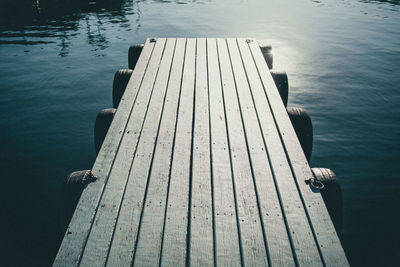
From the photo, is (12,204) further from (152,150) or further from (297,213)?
(297,213)

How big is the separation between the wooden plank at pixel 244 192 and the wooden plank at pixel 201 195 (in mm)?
325

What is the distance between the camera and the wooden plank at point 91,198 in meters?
2.47

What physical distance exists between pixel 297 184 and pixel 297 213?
0.44m

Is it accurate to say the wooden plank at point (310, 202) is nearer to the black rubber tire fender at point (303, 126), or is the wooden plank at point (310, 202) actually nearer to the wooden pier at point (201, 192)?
the wooden pier at point (201, 192)

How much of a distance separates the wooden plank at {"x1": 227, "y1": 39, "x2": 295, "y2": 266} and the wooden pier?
1cm

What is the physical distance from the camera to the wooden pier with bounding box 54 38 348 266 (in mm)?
2504

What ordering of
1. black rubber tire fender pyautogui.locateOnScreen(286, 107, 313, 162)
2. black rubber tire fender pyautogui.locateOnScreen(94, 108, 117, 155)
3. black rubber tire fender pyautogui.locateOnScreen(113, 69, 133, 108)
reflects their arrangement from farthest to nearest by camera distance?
1. black rubber tire fender pyautogui.locateOnScreen(113, 69, 133, 108)
2. black rubber tire fender pyautogui.locateOnScreen(286, 107, 313, 162)
3. black rubber tire fender pyautogui.locateOnScreen(94, 108, 117, 155)

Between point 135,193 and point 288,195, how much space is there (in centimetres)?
176

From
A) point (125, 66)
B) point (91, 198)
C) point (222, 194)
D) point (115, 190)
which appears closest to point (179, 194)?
point (222, 194)

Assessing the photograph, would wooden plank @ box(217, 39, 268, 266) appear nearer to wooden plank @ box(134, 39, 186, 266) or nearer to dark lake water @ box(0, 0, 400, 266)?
wooden plank @ box(134, 39, 186, 266)

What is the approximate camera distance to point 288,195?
3.08 meters

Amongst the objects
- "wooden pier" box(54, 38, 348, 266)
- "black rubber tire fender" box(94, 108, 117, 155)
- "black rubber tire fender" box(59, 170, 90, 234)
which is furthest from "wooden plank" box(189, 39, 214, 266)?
"black rubber tire fender" box(94, 108, 117, 155)

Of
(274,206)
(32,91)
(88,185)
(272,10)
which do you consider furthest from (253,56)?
(272,10)

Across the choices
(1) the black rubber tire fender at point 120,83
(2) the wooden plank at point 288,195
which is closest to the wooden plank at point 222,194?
(2) the wooden plank at point 288,195
